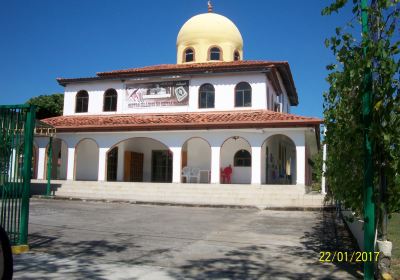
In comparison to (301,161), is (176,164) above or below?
below

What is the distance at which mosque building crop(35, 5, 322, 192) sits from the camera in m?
19.1

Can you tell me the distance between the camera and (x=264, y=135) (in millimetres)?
18781

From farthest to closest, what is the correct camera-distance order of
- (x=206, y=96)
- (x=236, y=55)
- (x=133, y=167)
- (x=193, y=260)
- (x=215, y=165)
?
(x=236, y=55), (x=133, y=167), (x=206, y=96), (x=215, y=165), (x=193, y=260)

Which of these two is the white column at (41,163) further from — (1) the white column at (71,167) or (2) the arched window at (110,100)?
(2) the arched window at (110,100)

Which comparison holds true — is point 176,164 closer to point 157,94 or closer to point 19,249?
point 157,94

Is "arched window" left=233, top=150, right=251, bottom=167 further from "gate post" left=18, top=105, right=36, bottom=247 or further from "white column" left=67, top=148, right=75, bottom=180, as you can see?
"gate post" left=18, top=105, right=36, bottom=247

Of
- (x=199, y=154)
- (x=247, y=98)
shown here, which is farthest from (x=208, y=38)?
(x=199, y=154)

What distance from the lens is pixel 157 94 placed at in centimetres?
2278

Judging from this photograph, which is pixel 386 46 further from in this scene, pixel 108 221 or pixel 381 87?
pixel 108 221

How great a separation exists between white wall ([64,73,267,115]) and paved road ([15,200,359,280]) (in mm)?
11059

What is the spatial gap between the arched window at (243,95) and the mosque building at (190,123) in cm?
5

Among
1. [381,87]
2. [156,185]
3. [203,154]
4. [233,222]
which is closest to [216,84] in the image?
[203,154]

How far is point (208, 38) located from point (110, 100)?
7.68 metres

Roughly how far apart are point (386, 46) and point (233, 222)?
6988mm
